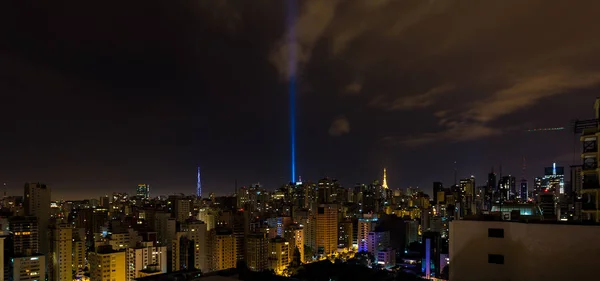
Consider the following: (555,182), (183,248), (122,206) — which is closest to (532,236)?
(555,182)

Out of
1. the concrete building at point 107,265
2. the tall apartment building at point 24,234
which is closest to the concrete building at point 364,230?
the concrete building at point 107,265

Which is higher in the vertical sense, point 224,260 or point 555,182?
point 555,182

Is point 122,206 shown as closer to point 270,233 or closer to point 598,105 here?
point 270,233

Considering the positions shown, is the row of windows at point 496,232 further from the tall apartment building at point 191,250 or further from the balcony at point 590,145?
the tall apartment building at point 191,250

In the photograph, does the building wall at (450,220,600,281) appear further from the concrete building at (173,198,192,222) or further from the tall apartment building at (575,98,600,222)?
the concrete building at (173,198,192,222)

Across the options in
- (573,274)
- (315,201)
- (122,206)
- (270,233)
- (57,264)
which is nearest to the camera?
(573,274)

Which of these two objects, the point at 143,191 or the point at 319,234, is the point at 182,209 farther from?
the point at 143,191
